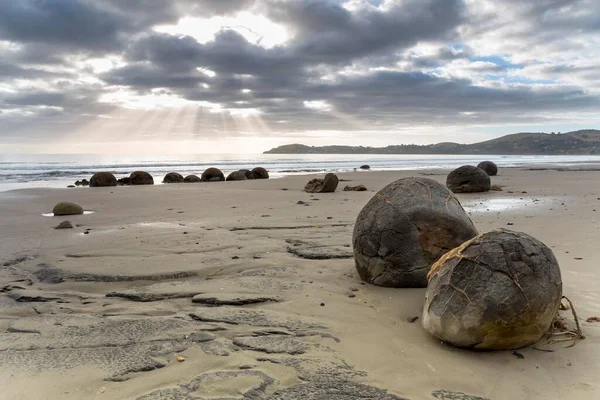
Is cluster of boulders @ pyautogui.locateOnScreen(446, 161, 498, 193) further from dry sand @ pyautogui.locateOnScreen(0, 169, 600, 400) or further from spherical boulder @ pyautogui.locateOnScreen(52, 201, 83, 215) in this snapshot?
spherical boulder @ pyautogui.locateOnScreen(52, 201, 83, 215)

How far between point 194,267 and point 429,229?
2.94 m

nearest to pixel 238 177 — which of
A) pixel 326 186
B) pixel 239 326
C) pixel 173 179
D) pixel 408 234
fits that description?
pixel 173 179

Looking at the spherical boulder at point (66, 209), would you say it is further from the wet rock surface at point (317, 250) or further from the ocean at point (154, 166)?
the ocean at point (154, 166)

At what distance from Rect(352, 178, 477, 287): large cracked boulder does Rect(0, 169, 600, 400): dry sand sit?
20 cm

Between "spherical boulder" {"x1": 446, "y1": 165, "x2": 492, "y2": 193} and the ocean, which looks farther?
the ocean

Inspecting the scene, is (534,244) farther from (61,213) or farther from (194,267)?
(61,213)

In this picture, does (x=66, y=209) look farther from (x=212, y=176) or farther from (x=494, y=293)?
(x=212, y=176)

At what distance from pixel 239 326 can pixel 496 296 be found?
7.00 feet

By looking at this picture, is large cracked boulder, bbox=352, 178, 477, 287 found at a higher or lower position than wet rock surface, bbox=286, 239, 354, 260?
higher

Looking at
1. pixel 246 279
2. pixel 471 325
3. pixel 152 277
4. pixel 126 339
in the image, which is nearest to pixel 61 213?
pixel 152 277

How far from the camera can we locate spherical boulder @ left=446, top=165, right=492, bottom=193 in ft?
49.5

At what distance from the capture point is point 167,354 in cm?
339

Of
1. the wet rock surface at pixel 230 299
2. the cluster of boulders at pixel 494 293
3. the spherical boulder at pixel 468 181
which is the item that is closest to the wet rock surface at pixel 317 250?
the wet rock surface at pixel 230 299

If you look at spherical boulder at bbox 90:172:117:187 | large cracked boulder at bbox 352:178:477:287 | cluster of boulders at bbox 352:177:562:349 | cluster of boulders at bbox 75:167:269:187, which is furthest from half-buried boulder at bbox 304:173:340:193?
cluster of boulders at bbox 352:177:562:349
